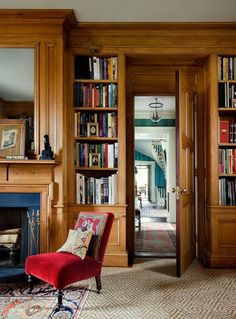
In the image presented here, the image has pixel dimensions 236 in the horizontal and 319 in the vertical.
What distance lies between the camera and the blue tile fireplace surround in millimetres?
3637

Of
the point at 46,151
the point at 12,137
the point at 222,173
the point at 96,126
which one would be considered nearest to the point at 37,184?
the point at 46,151

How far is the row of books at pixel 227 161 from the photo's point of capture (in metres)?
4.04

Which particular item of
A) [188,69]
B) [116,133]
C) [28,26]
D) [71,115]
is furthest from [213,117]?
[28,26]

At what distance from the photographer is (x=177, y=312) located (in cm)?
266

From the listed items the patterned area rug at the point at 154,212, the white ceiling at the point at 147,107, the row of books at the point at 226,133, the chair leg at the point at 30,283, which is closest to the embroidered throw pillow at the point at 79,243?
the chair leg at the point at 30,283

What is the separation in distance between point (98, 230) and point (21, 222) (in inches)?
43.0

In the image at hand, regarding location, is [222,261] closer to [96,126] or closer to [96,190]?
[96,190]

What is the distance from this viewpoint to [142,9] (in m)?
3.62

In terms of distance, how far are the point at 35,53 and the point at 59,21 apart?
445 mm

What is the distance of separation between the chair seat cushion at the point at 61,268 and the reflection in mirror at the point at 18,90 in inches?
50.8

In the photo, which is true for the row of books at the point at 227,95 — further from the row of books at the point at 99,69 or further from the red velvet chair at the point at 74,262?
the red velvet chair at the point at 74,262

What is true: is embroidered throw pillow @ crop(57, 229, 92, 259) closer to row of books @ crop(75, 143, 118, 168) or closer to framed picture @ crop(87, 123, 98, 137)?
row of books @ crop(75, 143, 118, 168)

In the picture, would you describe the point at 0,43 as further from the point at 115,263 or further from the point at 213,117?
the point at 115,263

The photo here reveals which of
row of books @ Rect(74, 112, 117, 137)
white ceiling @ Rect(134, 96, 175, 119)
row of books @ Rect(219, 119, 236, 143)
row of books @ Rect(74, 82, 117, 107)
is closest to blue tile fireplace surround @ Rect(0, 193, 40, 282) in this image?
row of books @ Rect(74, 112, 117, 137)
